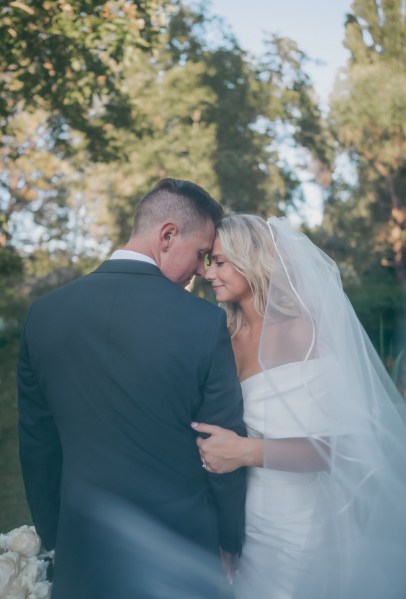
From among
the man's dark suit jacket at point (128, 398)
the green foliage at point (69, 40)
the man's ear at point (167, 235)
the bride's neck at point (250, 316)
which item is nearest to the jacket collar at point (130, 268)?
the man's dark suit jacket at point (128, 398)

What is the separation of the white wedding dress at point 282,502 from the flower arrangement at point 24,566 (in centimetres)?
90

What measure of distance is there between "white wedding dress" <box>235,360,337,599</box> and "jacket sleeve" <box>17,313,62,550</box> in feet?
3.01

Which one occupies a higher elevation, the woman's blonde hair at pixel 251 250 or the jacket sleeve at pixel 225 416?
the woman's blonde hair at pixel 251 250

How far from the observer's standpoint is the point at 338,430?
10.4 ft

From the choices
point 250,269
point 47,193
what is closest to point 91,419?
point 250,269

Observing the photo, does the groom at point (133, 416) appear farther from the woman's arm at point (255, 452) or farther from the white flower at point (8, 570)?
the white flower at point (8, 570)

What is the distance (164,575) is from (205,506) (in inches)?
11.1

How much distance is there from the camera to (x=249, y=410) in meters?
3.42

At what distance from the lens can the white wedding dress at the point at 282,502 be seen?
3.25 m

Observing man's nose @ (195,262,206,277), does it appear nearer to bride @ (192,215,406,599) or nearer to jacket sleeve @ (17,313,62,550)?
bride @ (192,215,406,599)

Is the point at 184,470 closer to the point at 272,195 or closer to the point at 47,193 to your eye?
the point at 272,195

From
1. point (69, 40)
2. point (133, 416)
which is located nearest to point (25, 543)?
point (133, 416)

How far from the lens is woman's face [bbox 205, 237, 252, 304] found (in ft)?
11.6

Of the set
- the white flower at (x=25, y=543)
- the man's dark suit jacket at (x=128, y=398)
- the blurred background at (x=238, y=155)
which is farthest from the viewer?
the blurred background at (x=238, y=155)
